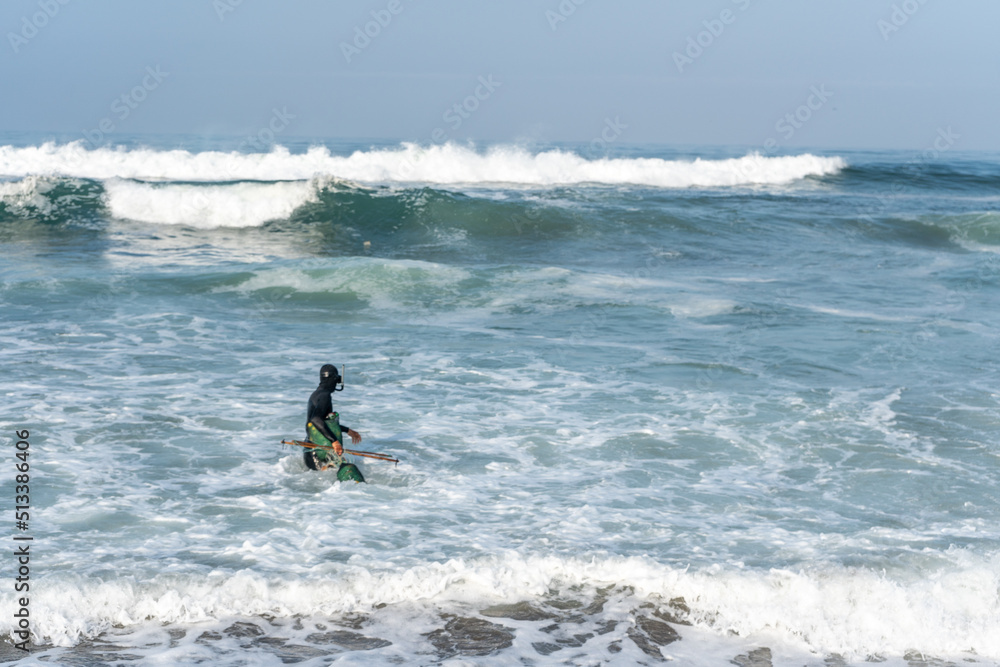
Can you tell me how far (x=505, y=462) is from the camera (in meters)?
9.01

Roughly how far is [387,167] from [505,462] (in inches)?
1494

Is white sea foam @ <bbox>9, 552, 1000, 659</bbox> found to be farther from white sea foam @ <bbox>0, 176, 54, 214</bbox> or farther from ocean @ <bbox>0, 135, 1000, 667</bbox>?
white sea foam @ <bbox>0, 176, 54, 214</bbox>

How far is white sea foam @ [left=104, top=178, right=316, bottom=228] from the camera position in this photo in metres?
28.2

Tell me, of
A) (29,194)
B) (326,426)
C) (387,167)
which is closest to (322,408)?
(326,426)

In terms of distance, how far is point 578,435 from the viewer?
9812mm

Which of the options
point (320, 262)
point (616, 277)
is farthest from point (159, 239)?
point (616, 277)

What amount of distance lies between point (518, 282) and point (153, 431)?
1041cm

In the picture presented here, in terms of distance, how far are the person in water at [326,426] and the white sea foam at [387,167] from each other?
3357cm

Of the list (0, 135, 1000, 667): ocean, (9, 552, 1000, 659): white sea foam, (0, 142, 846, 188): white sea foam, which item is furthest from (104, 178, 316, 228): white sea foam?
(9, 552, 1000, 659): white sea foam

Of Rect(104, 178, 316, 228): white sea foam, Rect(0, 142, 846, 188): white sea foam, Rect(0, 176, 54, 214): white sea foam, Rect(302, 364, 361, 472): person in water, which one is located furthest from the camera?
Rect(0, 142, 846, 188): white sea foam

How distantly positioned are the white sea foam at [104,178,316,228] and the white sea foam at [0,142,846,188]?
1170 centimetres

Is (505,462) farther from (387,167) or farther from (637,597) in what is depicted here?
(387,167)

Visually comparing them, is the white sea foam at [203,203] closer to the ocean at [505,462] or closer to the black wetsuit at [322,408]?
the ocean at [505,462]

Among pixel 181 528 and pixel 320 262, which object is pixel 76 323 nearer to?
pixel 320 262
